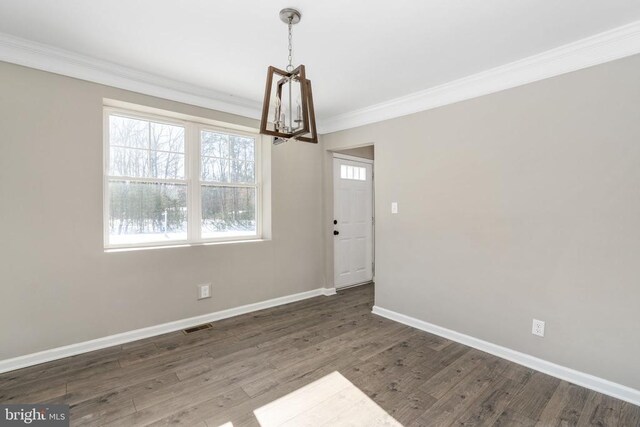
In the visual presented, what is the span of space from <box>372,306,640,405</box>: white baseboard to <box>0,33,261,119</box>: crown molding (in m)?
3.35

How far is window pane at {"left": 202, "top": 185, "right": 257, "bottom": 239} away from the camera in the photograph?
3.58 metres

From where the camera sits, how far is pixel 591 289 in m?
2.27

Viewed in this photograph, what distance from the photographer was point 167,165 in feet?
10.8

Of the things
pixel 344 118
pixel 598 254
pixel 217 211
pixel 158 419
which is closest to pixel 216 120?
pixel 217 211

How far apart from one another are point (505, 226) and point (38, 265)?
4034mm

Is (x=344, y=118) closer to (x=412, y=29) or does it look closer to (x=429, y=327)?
(x=412, y=29)

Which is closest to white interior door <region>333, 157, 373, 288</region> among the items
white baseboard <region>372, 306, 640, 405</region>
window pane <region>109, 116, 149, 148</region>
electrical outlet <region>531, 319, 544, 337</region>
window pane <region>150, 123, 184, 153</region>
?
white baseboard <region>372, 306, 640, 405</region>

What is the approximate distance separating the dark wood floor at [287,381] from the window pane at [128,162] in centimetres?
168

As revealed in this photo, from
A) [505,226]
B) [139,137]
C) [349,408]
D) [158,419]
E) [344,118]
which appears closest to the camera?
[158,419]

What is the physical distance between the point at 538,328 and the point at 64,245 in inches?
162

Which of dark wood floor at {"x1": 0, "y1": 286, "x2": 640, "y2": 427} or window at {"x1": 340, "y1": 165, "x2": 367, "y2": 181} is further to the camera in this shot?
window at {"x1": 340, "y1": 165, "x2": 367, "y2": 181}

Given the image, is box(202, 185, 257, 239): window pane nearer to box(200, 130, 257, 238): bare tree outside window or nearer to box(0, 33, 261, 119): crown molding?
box(200, 130, 257, 238): bare tree outside window

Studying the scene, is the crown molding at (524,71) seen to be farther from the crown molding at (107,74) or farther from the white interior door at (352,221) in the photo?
the crown molding at (107,74)

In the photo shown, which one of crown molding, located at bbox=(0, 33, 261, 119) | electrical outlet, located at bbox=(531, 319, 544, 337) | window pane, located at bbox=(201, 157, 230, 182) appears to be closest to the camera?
crown molding, located at bbox=(0, 33, 261, 119)
